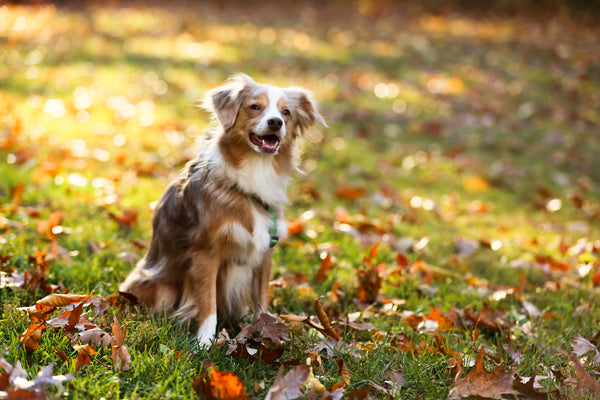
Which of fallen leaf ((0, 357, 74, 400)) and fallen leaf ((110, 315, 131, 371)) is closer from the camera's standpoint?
fallen leaf ((0, 357, 74, 400))

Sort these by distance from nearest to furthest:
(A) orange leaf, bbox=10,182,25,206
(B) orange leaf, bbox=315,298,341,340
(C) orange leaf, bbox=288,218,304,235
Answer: (B) orange leaf, bbox=315,298,341,340 < (A) orange leaf, bbox=10,182,25,206 < (C) orange leaf, bbox=288,218,304,235

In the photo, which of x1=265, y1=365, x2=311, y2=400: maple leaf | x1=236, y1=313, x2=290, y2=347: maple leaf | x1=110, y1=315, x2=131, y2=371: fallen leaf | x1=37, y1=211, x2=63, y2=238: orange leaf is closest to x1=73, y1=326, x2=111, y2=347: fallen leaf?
x1=110, y1=315, x2=131, y2=371: fallen leaf

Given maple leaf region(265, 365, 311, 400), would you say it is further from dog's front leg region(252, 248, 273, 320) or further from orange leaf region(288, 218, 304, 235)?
orange leaf region(288, 218, 304, 235)

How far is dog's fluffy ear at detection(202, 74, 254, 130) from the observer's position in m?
3.20

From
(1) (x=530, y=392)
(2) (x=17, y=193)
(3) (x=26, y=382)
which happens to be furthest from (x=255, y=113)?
(2) (x=17, y=193)

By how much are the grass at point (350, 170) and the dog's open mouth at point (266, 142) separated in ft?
3.42

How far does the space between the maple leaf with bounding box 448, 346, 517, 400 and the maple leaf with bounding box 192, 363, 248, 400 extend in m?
0.95

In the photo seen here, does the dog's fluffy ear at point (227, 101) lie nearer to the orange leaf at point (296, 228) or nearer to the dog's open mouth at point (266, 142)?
the dog's open mouth at point (266, 142)

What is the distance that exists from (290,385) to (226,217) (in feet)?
3.43

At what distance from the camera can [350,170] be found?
6.71m

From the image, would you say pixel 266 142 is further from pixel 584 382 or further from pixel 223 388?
pixel 584 382

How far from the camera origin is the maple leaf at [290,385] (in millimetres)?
2328

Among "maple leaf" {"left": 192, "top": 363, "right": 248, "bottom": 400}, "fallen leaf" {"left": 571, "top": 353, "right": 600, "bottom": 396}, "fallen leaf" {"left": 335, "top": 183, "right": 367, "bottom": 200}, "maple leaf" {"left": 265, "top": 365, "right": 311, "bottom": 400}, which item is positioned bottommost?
"fallen leaf" {"left": 335, "top": 183, "right": 367, "bottom": 200}

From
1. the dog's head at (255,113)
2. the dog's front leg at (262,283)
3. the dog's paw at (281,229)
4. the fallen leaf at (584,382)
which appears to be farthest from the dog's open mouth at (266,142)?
the fallen leaf at (584,382)
